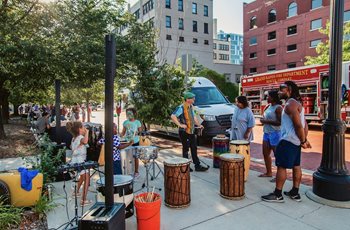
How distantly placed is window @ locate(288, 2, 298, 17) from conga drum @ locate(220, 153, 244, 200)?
40808 millimetres

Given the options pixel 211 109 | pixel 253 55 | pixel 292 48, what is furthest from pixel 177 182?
pixel 253 55

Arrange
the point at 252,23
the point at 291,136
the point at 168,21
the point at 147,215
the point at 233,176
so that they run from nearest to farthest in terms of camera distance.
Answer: the point at 147,215 < the point at 291,136 < the point at 233,176 < the point at 168,21 < the point at 252,23

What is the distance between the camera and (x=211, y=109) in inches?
396

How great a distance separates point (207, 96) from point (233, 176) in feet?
22.5

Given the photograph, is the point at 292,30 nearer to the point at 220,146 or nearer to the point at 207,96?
the point at 207,96

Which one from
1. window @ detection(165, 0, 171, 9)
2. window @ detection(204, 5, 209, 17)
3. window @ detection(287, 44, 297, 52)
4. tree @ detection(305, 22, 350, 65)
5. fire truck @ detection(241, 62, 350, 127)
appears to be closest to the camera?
fire truck @ detection(241, 62, 350, 127)

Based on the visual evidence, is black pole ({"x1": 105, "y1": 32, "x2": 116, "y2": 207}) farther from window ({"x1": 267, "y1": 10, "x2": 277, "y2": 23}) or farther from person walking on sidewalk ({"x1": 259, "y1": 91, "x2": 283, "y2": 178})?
window ({"x1": 267, "y1": 10, "x2": 277, "y2": 23})

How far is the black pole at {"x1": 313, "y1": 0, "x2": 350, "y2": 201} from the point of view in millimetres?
4422

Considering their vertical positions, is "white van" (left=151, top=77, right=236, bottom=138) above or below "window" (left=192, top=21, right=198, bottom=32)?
below

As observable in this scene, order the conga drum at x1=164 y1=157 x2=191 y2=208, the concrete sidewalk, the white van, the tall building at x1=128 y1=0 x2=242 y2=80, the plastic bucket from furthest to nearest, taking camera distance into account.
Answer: the tall building at x1=128 y1=0 x2=242 y2=80, the white van, the conga drum at x1=164 y1=157 x2=191 y2=208, the concrete sidewalk, the plastic bucket

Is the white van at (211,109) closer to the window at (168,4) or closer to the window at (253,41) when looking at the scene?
the window at (168,4)

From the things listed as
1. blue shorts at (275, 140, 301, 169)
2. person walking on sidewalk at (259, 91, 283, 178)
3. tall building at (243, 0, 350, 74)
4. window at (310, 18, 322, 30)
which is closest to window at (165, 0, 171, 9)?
tall building at (243, 0, 350, 74)

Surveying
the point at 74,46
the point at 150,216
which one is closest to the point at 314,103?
the point at 74,46

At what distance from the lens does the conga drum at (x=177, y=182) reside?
4332 mm
